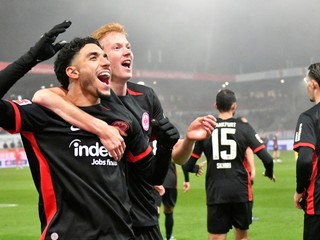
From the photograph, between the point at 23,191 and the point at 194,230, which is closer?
the point at 194,230

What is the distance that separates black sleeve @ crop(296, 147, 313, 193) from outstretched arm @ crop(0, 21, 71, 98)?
8.96 ft

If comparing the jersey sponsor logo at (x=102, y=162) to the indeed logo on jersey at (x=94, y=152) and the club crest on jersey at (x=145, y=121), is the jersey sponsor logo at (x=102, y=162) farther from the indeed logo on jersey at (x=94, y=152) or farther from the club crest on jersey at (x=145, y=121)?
the club crest on jersey at (x=145, y=121)

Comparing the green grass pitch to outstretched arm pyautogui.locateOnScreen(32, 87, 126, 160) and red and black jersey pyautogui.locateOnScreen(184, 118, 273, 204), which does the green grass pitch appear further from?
outstretched arm pyautogui.locateOnScreen(32, 87, 126, 160)

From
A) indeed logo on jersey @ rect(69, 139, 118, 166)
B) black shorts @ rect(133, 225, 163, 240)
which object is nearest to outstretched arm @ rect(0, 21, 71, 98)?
indeed logo on jersey @ rect(69, 139, 118, 166)

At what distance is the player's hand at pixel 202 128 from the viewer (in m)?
3.29

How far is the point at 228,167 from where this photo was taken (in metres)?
6.98

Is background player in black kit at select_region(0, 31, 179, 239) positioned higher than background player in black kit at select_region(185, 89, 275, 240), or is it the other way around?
background player in black kit at select_region(0, 31, 179, 239)

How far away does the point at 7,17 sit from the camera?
4094cm

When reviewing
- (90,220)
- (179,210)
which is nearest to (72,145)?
(90,220)

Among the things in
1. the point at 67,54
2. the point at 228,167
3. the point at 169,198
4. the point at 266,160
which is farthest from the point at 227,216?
the point at 67,54

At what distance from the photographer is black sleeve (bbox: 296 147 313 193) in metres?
4.91

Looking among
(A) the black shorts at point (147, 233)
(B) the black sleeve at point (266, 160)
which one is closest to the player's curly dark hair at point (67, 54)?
(A) the black shorts at point (147, 233)

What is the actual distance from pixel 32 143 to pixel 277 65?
6839cm

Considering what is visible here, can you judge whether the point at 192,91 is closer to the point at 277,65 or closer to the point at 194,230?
the point at 277,65
